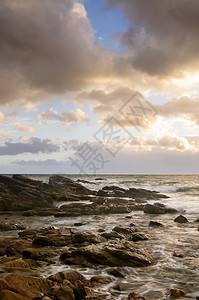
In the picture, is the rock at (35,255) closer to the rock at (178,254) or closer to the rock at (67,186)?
the rock at (178,254)

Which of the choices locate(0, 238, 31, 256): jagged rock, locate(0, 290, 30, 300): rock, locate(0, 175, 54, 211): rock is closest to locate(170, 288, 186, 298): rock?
locate(0, 290, 30, 300): rock

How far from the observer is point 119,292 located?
→ 6547mm

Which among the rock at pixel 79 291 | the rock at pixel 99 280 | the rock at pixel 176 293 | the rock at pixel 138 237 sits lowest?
the rock at pixel 138 237

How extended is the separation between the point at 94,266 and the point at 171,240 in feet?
16.6

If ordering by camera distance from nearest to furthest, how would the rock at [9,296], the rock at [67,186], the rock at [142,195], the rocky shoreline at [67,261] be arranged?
the rock at [9,296] → the rocky shoreline at [67,261] → the rock at [142,195] → the rock at [67,186]

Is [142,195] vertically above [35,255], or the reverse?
[35,255]

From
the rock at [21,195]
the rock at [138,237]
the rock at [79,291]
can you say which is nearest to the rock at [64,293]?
the rock at [79,291]

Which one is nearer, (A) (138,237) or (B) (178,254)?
(B) (178,254)

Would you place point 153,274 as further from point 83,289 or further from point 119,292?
point 83,289

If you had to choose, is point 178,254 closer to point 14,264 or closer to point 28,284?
point 14,264

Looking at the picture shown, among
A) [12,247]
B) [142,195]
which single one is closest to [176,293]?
[12,247]

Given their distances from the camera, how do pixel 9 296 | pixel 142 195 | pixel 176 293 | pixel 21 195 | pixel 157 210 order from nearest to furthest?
pixel 9 296 < pixel 176 293 < pixel 157 210 < pixel 21 195 < pixel 142 195

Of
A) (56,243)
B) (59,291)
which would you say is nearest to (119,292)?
(59,291)

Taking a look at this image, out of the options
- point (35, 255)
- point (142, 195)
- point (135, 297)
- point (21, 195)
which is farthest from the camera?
point (142, 195)
